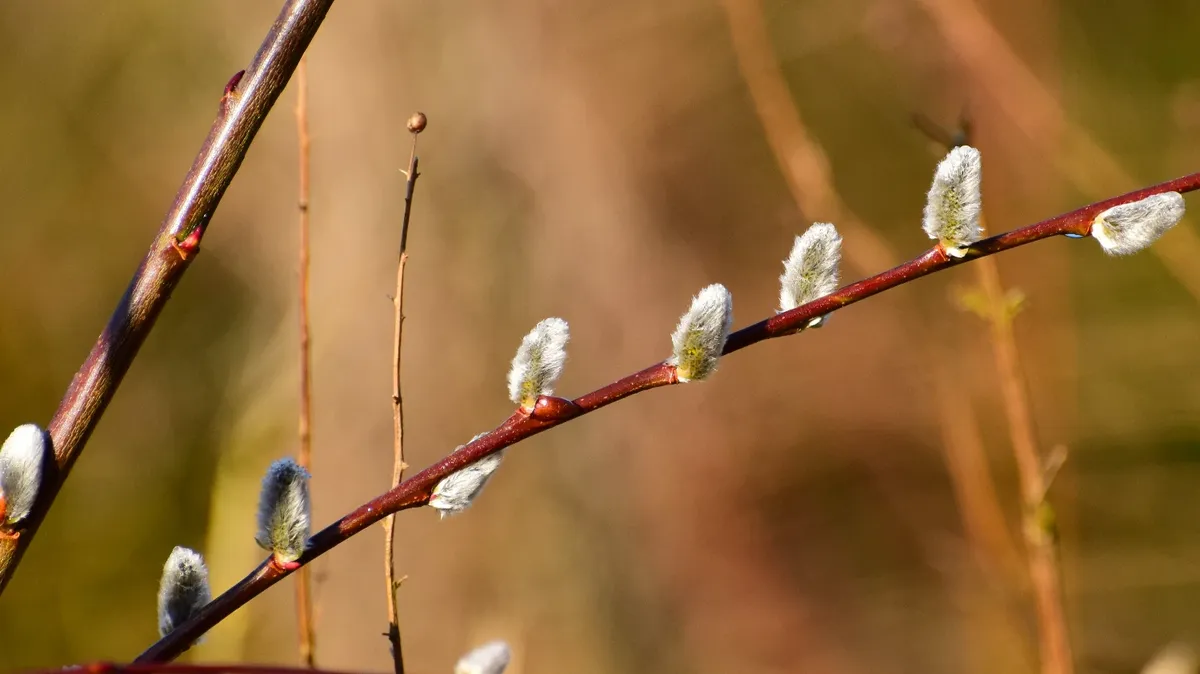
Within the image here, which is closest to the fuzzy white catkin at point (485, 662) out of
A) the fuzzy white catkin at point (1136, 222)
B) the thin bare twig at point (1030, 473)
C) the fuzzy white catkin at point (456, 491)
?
the fuzzy white catkin at point (456, 491)

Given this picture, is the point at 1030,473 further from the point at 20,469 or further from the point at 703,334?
the point at 20,469

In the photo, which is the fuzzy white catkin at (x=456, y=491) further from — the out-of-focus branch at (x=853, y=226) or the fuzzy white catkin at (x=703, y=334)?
the out-of-focus branch at (x=853, y=226)

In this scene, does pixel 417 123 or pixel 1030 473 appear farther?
pixel 1030 473

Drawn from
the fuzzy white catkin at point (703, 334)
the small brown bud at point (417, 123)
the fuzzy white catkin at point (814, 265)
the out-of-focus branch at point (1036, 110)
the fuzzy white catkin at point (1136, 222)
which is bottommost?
the fuzzy white catkin at point (703, 334)

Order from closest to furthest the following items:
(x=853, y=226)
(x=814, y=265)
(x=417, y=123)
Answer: (x=814, y=265), (x=417, y=123), (x=853, y=226)

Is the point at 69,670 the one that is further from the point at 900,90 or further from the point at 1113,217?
the point at 900,90

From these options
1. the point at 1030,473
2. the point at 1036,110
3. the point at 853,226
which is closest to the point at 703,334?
the point at 1030,473
